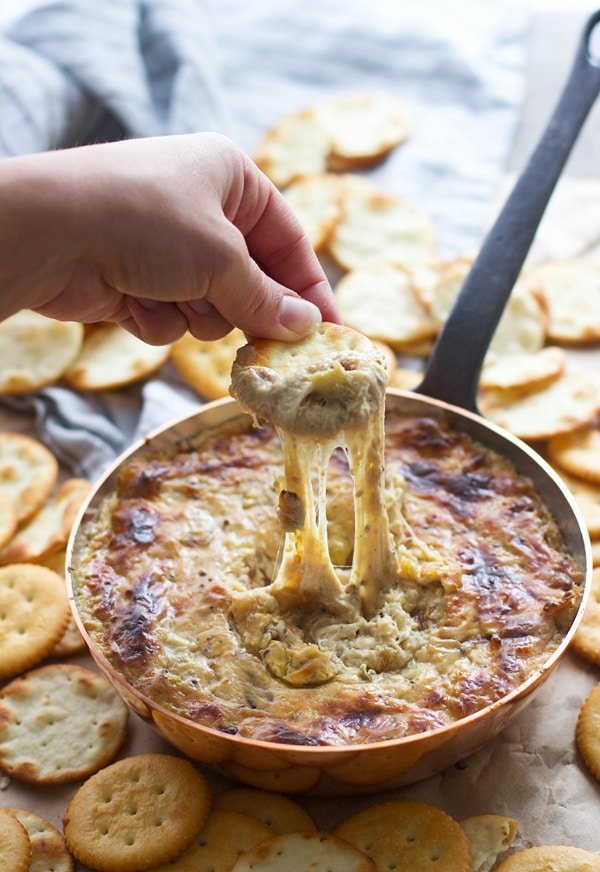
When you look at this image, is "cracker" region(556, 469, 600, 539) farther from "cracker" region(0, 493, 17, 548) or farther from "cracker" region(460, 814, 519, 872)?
"cracker" region(0, 493, 17, 548)

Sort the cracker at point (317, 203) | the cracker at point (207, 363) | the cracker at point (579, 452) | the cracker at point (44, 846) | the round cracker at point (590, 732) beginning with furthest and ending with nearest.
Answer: the cracker at point (317, 203)
the cracker at point (207, 363)
the cracker at point (579, 452)
the round cracker at point (590, 732)
the cracker at point (44, 846)

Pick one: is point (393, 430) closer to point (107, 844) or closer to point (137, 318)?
point (137, 318)

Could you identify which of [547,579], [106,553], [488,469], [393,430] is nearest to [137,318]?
[106,553]

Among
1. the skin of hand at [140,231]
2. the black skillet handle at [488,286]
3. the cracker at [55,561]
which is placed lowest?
the cracker at [55,561]

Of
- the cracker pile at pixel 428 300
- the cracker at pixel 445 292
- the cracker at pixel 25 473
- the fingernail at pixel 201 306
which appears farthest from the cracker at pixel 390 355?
the cracker at pixel 25 473

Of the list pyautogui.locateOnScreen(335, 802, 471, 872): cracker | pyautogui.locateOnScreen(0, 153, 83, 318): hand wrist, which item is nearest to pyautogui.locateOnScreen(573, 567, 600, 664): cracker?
pyautogui.locateOnScreen(335, 802, 471, 872): cracker

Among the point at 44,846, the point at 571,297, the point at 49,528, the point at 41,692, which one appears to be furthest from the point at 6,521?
the point at 571,297

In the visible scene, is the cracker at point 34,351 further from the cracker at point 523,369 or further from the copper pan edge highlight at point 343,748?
the cracker at point 523,369
